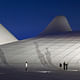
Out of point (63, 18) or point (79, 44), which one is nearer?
point (79, 44)

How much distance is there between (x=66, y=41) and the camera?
31156 millimetres

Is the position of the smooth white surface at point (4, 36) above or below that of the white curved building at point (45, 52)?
above

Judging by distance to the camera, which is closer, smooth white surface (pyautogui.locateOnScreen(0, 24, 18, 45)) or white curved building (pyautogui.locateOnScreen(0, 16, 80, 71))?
white curved building (pyautogui.locateOnScreen(0, 16, 80, 71))

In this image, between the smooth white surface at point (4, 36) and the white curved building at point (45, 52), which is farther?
the smooth white surface at point (4, 36)

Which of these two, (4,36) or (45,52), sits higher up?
(4,36)

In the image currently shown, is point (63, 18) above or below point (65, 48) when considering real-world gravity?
above

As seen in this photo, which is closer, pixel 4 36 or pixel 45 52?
pixel 45 52

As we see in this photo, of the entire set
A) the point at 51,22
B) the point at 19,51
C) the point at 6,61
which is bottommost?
the point at 6,61

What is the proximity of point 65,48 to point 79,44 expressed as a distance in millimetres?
1869

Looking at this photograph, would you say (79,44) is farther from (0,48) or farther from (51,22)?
(51,22)

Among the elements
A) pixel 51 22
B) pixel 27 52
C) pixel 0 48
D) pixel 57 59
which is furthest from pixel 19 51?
pixel 51 22

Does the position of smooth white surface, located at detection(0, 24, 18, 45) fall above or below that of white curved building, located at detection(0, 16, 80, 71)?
above

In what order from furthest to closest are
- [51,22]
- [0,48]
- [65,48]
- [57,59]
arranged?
[51,22], [0,48], [65,48], [57,59]

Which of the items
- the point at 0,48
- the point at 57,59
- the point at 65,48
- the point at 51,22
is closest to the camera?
the point at 57,59
